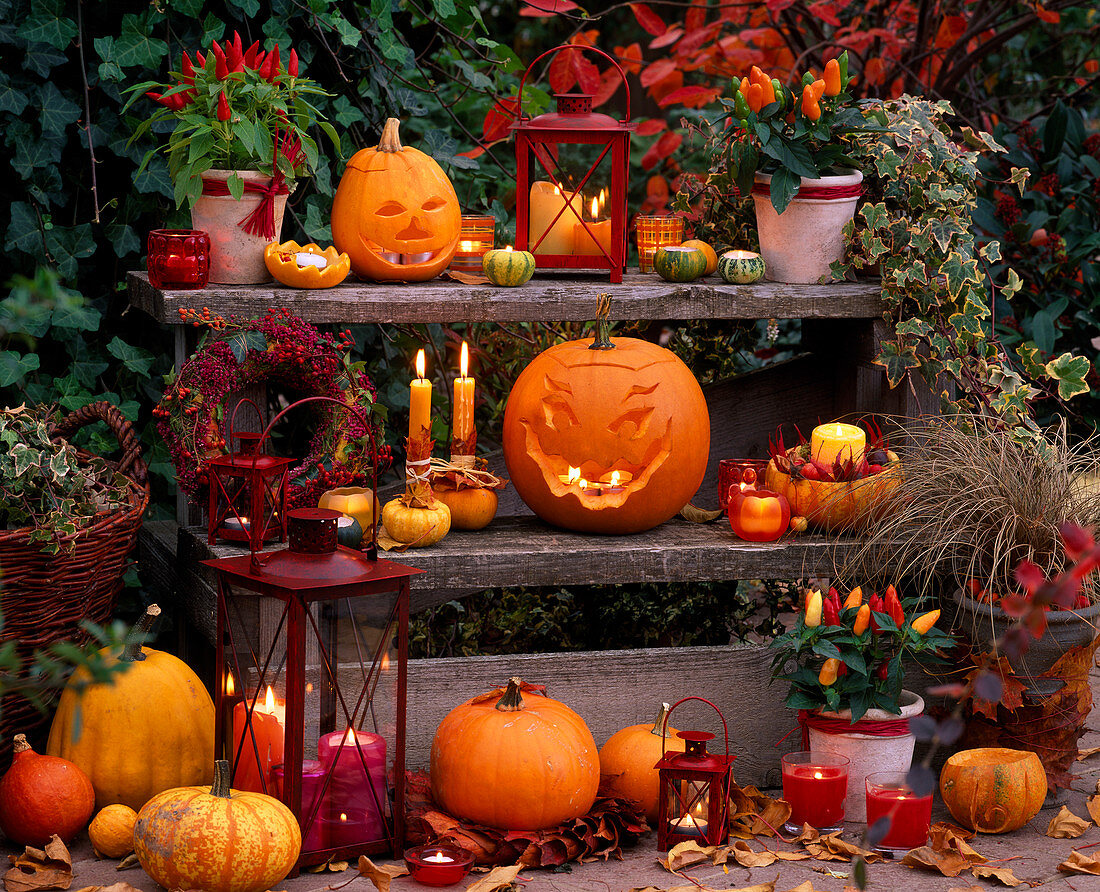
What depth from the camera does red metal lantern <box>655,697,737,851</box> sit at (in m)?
2.91

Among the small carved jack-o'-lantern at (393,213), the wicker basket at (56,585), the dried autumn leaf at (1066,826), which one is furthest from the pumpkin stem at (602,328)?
the dried autumn leaf at (1066,826)

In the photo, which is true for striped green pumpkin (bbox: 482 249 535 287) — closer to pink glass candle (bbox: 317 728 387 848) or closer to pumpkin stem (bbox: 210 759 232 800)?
pink glass candle (bbox: 317 728 387 848)

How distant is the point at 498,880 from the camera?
266 centimetres

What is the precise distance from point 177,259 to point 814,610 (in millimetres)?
1767

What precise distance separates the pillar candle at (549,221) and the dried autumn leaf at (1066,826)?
1911 mm

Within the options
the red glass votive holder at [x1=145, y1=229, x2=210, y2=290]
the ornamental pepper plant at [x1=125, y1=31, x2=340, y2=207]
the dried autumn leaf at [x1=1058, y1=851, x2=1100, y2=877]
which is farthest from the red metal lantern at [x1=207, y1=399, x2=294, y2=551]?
the dried autumn leaf at [x1=1058, y1=851, x2=1100, y2=877]

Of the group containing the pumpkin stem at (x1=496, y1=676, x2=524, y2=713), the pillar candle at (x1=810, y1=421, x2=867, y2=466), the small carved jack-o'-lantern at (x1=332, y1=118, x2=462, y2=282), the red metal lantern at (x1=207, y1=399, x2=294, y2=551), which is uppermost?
the small carved jack-o'-lantern at (x1=332, y1=118, x2=462, y2=282)

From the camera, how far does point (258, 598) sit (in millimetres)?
2842

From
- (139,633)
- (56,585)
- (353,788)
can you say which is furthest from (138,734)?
(353,788)

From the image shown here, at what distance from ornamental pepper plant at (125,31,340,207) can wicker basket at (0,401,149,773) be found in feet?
2.41

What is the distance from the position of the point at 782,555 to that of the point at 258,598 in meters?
1.30

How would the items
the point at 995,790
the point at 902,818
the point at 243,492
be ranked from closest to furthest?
the point at 902,818 < the point at 995,790 < the point at 243,492

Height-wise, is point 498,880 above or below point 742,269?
below

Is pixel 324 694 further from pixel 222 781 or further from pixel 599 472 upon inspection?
pixel 599 472
